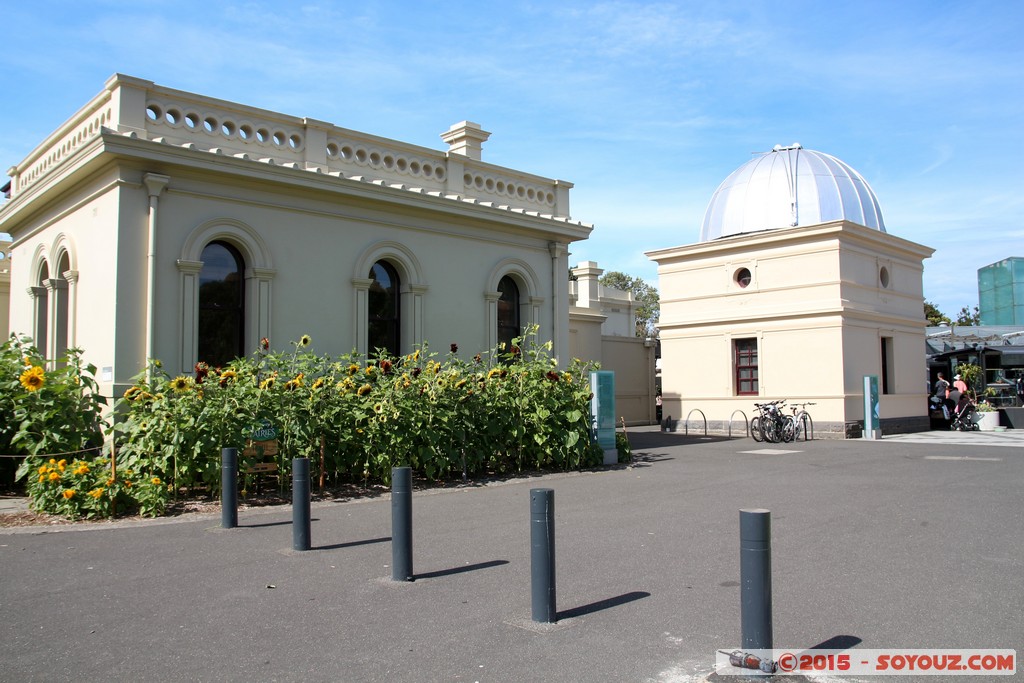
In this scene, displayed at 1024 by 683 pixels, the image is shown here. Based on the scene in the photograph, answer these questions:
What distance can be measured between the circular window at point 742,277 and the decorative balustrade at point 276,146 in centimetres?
833

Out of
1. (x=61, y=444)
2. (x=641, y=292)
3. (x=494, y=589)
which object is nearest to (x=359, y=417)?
(x=61, y=444)

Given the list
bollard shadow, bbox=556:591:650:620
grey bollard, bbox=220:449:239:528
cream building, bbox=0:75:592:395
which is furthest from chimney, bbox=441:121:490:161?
bollard shadow, bbox=556:591:650:620

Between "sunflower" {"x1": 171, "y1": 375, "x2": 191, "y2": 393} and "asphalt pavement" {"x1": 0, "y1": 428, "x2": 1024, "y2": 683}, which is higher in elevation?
"sunflower" {"x1": 171, "y1": 375, "x2": 191, "y2": 393}

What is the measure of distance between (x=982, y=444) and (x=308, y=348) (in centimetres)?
1571

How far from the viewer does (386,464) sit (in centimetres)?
1178

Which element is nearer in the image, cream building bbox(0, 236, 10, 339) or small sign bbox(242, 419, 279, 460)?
small sign bbox(242, 419, 279, 460)

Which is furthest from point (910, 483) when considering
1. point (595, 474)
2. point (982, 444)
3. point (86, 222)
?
point (86, 222)

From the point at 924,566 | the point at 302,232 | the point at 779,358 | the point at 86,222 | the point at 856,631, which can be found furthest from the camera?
the point at 779,358

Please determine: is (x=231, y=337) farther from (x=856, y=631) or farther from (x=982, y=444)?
(x=982, y=444)

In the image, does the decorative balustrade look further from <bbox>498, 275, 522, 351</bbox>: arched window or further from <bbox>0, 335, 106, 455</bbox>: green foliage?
<bbox>0, 335, 106, 455</bbox>: green foliage

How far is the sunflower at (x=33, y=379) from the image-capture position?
1024 cm

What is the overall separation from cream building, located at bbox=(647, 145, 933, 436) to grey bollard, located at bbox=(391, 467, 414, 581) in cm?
1787

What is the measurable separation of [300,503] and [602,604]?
3.12 meters

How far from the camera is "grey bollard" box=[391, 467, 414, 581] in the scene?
21.4ft
